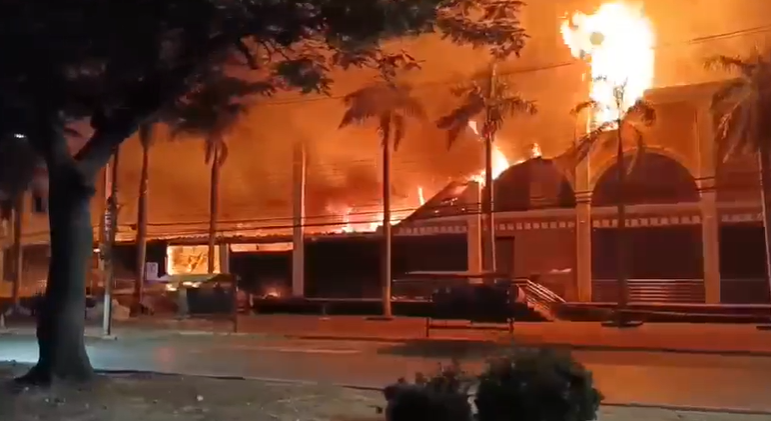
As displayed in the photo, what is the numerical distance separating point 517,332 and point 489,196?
1167 cm

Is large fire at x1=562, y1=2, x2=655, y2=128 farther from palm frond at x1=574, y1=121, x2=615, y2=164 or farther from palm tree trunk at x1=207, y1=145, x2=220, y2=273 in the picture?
palm tree trunk at x1=207, y1=145, x2=220, y2=273

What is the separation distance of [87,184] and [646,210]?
25298mm

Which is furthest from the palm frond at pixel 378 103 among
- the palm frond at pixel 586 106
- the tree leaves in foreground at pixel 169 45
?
the tree leaves in foreground at pixel 169 45

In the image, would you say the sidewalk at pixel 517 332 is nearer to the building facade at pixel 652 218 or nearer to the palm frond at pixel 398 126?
the building facade at pixel 652 218

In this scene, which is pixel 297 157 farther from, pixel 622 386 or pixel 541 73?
pixel 622 386

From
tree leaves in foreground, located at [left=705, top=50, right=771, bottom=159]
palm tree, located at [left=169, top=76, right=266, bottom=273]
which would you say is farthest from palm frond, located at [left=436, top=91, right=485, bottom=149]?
palm tree, located at [left=169, top=76, right=266, bottom=273]

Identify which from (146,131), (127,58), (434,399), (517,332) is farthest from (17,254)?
(434,399)

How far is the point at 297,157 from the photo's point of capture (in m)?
41.0

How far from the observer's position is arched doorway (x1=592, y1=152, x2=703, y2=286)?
34.1 meters

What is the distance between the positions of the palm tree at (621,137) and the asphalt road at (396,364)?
10703 mm

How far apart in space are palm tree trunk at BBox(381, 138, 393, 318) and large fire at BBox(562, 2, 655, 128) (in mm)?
8335

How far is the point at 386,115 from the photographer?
34.6m

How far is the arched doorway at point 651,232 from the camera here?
112 feet

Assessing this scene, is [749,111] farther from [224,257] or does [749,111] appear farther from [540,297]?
[224,257]
